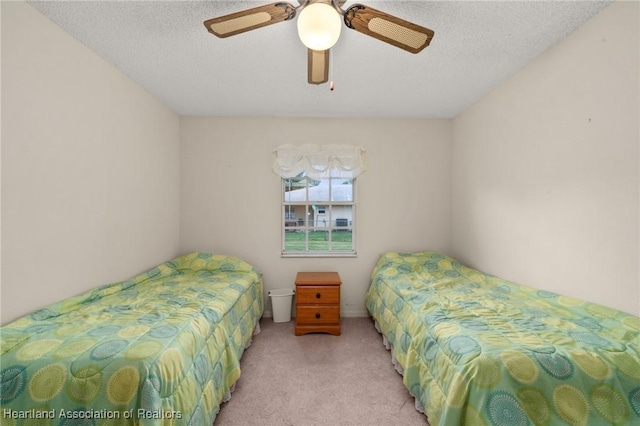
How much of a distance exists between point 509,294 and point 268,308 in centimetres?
252

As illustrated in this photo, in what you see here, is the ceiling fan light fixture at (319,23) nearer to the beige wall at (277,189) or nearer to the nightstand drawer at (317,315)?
the beige wall at (277,189)

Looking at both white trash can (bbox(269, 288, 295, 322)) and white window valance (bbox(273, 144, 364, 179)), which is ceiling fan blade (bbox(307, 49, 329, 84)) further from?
white trash can (bbox(269, 288, 295, 322))

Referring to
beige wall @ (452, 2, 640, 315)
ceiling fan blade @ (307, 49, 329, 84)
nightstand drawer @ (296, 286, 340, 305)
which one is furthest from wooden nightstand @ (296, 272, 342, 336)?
ceiling fan blade @ (307, 49, 329, 84)

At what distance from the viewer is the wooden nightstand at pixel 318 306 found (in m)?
3.13

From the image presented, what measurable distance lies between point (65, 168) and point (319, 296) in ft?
7.70

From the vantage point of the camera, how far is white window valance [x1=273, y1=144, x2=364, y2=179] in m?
3.57

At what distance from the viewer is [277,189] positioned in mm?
3613

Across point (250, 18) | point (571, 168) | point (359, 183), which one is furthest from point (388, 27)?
point (359, 183)

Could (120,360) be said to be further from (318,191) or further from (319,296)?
(318,191)

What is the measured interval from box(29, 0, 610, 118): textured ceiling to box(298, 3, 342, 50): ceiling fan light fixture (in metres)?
0.46

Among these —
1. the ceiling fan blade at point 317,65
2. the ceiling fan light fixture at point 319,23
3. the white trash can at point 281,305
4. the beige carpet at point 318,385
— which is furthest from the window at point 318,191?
the ceiling fan light fixture at point 319,23

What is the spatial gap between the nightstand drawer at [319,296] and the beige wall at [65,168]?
1.58 m

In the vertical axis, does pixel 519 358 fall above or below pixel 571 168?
below

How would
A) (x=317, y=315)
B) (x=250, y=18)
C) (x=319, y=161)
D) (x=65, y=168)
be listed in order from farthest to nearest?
(x=319, y=161) < (x=317, y=315) < (x=65, y=168) < (x=250, y=18)
